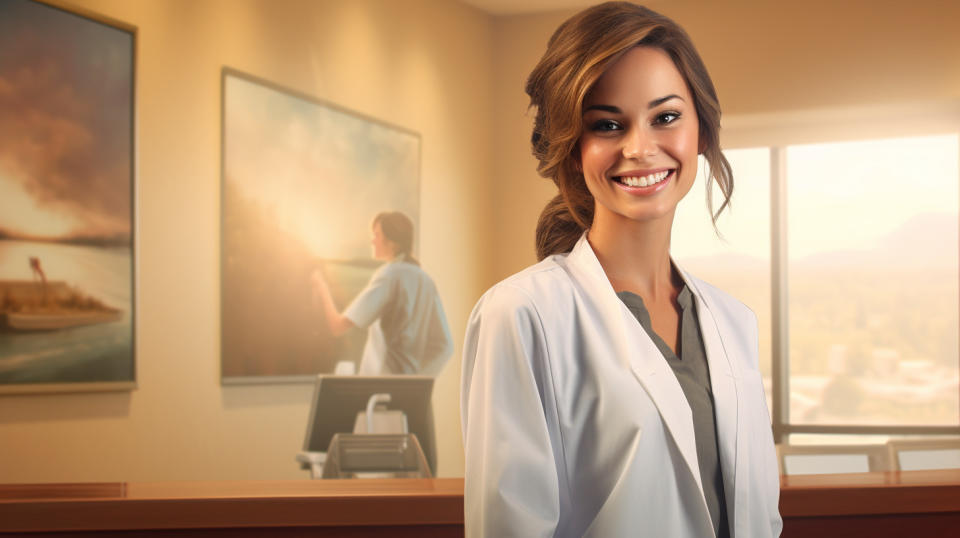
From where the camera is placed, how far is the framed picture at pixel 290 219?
441cm

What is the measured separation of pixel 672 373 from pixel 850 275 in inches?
224

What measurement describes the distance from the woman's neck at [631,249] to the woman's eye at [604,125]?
4.0 inches

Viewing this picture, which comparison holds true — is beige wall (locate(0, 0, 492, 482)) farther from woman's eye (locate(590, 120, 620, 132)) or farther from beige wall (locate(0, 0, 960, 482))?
woman's eye (locate(590, 120, 620, 132))

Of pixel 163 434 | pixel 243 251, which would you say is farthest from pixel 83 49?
pixel 163 434

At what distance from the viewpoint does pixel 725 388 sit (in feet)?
3.51

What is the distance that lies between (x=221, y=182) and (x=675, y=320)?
351 cm

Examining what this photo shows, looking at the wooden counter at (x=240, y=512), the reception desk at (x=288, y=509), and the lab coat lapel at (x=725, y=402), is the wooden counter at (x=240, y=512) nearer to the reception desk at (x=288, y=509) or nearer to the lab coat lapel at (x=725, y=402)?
the reception desk at (x=288, y=509)

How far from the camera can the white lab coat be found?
911mm

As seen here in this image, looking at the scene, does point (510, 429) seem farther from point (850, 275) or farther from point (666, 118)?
point (850, 275)

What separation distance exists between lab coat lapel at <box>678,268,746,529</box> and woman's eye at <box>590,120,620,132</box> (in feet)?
0.83

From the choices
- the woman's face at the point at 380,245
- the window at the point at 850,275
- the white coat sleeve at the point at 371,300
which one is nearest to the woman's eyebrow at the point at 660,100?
the white coat sleeve at the point at 371,300

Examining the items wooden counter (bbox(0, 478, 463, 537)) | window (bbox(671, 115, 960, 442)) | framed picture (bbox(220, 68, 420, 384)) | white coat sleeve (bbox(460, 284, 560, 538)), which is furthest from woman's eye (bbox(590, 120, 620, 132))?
window (bbox(671, 115, 960, 442))

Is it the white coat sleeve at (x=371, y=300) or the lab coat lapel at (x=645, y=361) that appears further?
the white coat sleeve at (x=371, y=300)

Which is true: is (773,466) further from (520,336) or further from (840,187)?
(840,187)
